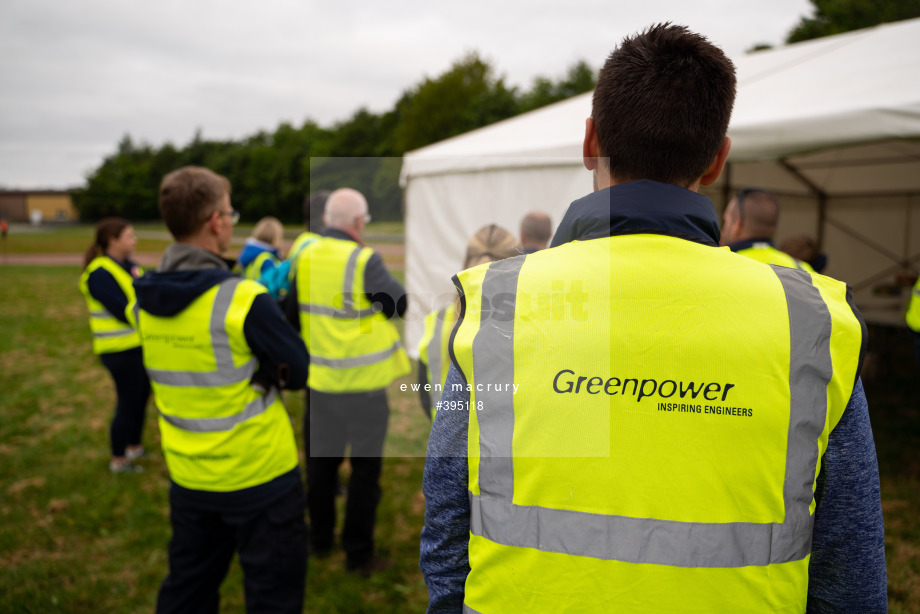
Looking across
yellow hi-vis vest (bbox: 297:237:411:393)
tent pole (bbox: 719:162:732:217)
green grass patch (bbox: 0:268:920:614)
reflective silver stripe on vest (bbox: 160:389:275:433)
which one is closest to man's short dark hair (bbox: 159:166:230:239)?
reflective silver stripe on vest (bbox: 160:389:275:433)

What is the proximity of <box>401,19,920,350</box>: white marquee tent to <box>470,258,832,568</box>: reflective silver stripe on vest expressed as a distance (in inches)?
137

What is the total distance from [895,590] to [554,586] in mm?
3224

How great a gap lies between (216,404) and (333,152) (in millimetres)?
15333

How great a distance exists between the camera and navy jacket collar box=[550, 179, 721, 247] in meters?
0.92

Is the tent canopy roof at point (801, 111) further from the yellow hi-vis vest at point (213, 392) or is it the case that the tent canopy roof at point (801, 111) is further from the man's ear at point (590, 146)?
the yellow hi-vis vest at point (213, 392)

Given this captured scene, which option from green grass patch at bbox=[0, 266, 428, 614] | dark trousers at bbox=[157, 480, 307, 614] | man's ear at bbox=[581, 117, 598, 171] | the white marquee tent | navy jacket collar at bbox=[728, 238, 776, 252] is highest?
the white marquee tent

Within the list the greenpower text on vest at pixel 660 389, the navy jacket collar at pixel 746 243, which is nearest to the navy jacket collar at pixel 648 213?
the greenpower text on vest at pixel 660 389

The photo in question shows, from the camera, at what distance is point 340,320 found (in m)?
3.21

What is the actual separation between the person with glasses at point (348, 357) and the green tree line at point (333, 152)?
2.75 ft

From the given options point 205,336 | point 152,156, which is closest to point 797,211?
point 205,336

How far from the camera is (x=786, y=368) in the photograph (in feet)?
2.82

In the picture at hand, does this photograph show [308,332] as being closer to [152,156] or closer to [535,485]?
[535,485]

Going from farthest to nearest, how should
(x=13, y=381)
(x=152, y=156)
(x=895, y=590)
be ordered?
(x=152, y=156), (x=13, y=381), (x=895, y=590)

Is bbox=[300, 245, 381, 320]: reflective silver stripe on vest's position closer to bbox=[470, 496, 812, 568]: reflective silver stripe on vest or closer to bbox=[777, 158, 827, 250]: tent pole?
bbox=[470, 496, 812, 568]: reflective silver stripe on vest
